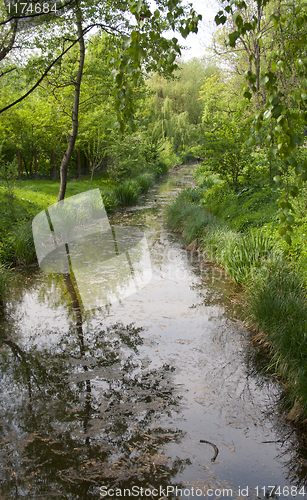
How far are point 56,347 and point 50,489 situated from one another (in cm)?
203

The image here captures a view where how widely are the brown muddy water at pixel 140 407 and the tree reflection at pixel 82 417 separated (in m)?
0.01

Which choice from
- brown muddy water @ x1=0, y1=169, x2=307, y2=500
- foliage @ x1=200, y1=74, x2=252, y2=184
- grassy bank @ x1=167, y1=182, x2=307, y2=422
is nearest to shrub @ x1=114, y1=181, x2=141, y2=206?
grassy bank @ x1=167, y1=182, x2=307, y2=422

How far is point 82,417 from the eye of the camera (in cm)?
328

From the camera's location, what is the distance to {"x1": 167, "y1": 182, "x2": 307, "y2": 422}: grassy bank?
148 inches

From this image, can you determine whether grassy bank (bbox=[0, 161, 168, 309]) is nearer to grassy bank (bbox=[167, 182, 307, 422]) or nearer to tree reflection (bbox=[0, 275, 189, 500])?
tree reflection (bbox=[0, 275, 189, 500])

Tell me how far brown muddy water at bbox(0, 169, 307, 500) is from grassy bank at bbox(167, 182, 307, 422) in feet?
1.03

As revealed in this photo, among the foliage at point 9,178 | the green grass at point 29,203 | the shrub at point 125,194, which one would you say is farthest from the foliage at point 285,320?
the shrub at point 125,194

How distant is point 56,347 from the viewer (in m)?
4.49

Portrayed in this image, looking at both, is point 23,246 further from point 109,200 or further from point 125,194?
point 125,194

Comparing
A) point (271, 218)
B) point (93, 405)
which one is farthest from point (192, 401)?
point (271, 218)

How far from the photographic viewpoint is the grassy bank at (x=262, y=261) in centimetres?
377

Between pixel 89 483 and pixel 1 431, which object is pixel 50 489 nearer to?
pixel 89 483

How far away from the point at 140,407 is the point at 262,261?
3.27 m

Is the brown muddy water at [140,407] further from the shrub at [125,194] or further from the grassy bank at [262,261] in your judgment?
the shrub at [125,194]
